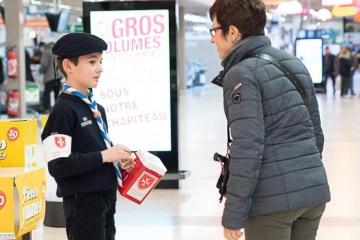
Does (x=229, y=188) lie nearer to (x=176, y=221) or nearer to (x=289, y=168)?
(x=289, y=168)

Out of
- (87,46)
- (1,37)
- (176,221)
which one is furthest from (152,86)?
(1,37)

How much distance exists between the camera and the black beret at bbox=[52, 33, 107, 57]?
8.80ft

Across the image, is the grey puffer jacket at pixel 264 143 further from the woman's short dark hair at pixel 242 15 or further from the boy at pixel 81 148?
the boy at pixel 81 148

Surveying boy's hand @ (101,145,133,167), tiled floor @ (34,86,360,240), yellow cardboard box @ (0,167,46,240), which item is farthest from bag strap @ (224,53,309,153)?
tiled floor @ (34,86,360,240)

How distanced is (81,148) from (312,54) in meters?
19.1

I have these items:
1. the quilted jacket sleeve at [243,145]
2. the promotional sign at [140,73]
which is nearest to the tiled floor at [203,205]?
the promotional sign at [140,73]

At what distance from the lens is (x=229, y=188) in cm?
219

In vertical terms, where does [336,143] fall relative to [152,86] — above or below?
below

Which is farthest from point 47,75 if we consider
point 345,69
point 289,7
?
point 345,69

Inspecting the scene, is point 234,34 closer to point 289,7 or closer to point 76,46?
point 76,46

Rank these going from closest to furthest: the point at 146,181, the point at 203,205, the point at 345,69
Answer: the point at 146,181, the point at 203,205, the point at 345,69

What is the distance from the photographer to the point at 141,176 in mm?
2820

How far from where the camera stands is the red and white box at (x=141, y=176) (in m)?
2.80

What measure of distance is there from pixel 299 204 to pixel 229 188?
0.80ft
